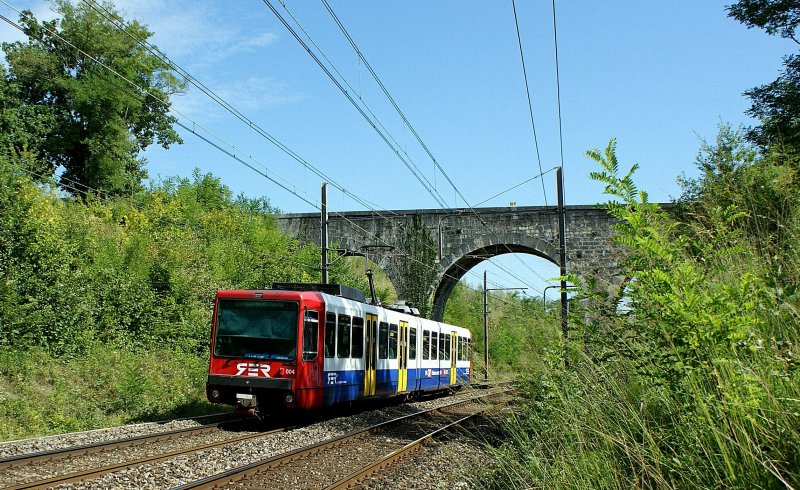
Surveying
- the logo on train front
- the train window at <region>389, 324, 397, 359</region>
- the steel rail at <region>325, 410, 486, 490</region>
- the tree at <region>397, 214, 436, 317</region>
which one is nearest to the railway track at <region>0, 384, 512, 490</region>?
the steel rail at <region>325, 410, 486, 490</region>

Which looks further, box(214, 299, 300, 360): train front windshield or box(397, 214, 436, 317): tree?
box(397, 214, 436, 317): tree

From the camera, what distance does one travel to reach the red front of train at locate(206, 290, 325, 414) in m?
13.3

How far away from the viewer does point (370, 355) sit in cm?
1736

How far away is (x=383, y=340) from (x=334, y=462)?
320 inches

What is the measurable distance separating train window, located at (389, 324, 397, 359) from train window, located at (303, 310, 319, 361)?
5.56 meters

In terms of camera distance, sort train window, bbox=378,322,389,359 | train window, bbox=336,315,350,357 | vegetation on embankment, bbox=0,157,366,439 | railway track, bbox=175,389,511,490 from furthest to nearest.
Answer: train window, bbox=378,322,389,359 → vegetation on embankment, bbox=0,157,366,439 → train window, bbox=336,315,350,357 → railway track, bbox=175,389,511,490

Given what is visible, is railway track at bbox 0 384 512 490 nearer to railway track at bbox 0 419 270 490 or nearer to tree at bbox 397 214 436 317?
railway track at bbox 0 419 270 490

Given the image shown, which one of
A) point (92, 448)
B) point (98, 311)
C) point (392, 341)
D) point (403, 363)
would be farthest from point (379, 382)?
point (92, 448)

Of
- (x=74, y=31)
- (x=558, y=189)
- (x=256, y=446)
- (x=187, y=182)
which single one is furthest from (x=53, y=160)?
(x=256, y=446)

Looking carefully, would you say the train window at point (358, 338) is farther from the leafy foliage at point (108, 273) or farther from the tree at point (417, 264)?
the tree at point (417, 264)

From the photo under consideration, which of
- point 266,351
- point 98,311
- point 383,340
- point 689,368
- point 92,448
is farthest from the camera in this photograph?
point 98,311

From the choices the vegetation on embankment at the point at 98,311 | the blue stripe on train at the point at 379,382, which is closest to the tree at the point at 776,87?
the blue stripe on train at the point at 379,382

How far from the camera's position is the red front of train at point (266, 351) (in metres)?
13.3

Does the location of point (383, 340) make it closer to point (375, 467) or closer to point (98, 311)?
point (98, 311)
